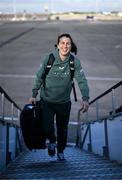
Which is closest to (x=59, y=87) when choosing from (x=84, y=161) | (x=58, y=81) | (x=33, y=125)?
(x=58, y=81)

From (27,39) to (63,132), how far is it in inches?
1622

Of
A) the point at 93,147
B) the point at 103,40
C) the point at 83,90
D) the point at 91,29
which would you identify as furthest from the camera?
the point at 91,29

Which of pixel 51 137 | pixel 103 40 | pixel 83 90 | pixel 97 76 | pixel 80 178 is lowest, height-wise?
pixel 80 178

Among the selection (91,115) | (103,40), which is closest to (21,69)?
(91,115)

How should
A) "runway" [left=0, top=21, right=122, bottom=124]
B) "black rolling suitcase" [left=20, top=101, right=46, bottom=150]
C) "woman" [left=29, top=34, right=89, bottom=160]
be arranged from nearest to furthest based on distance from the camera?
"woman" [left=29, top=34, right=89, bottom=160] < "black rolling suitcase" [left=20, top=101, right=46, bottom=150] < "runway" [left=0, top=21, right=122, bottom=124]

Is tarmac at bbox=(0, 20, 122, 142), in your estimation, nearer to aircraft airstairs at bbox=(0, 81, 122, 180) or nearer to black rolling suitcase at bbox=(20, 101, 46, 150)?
aircraft airstairs at bbox=(0, 81, 122, 180)

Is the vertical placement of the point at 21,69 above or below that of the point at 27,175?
above

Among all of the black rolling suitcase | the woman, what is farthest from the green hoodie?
the black rolling suitcase

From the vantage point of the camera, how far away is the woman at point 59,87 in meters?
6.91

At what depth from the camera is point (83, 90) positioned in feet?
23.8

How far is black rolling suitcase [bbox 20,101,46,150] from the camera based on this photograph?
7.43 m

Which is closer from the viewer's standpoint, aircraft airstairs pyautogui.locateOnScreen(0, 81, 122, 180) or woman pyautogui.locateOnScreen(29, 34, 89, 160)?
aircraft airstairs pyautogui.locateOnScreen(0, 81, 122, 180)

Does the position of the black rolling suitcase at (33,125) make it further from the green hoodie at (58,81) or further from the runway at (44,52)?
the runway at (44,52)

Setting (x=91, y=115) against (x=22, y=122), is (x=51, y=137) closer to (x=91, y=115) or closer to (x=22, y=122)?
(x=22, y=122)
